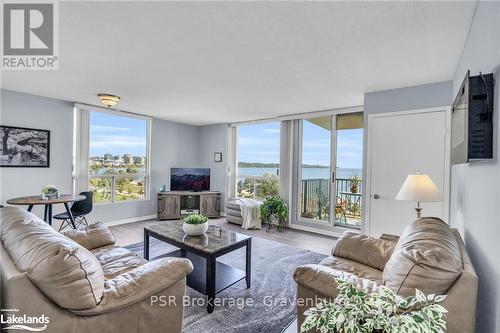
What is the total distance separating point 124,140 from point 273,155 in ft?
10.6

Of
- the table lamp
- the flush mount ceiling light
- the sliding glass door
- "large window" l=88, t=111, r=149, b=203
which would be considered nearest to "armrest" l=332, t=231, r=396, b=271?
the table lamp

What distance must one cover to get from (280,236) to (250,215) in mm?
797

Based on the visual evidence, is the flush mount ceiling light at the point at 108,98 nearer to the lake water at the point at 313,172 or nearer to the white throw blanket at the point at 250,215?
the white throw blanket at the point at 250,215

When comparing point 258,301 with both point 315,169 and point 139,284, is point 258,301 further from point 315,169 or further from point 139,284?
point 315,169

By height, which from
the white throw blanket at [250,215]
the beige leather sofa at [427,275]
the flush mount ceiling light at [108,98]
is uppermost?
the flush mount ceiling light at [108,98]

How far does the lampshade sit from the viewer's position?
2.21m

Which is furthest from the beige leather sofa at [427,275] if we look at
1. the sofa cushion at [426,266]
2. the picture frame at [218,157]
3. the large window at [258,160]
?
the picture frame at [218,157]

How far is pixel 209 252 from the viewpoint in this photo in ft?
7.16

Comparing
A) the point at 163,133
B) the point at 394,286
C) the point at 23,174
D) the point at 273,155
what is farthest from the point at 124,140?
the point at 394,286

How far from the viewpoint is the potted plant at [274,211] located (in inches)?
196

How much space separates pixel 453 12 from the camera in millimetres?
1700

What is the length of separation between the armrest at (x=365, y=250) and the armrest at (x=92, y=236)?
7.37 ft

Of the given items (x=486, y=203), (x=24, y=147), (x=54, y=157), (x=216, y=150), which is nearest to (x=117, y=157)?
(x=54, y=157)

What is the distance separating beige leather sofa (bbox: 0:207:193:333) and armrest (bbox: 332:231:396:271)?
1421 mm
